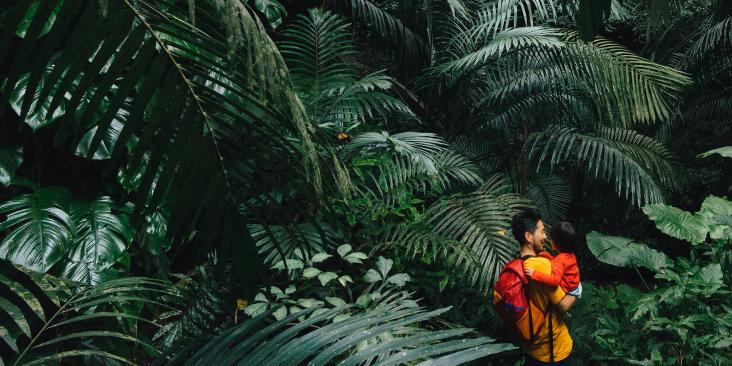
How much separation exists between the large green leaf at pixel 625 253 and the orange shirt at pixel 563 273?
4.78 feet

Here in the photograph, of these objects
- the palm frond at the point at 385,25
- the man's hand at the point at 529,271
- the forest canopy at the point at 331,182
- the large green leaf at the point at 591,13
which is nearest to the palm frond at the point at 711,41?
the forest canopy at the point at 331,182

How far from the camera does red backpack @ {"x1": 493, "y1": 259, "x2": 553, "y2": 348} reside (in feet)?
10.6

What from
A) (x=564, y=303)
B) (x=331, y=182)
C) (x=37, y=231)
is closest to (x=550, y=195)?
(x=564, y=303)

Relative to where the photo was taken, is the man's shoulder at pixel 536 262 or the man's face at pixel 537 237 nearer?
the man's shoulder at pixel 536 262

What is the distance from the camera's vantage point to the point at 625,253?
4750 millimetres

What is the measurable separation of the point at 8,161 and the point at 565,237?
283cm

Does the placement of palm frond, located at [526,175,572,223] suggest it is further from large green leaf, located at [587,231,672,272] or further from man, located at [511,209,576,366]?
man, located at [511,209,576,366]

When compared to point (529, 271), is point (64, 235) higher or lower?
higher

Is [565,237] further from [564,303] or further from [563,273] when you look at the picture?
[564,303]

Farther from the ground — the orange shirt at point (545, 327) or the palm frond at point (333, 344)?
the palm frond at point (333, 344)

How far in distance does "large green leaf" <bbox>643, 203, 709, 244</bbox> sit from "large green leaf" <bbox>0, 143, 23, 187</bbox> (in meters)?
3.86

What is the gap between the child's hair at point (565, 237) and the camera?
11.1 feet

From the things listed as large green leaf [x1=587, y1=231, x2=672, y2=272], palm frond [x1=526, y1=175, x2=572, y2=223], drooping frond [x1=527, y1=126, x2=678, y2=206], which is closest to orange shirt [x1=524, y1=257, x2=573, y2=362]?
large green leaf [x1=587, y1=231, x2=672, y2=272]

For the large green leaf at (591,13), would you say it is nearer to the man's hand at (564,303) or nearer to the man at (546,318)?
the man at (546,318)
